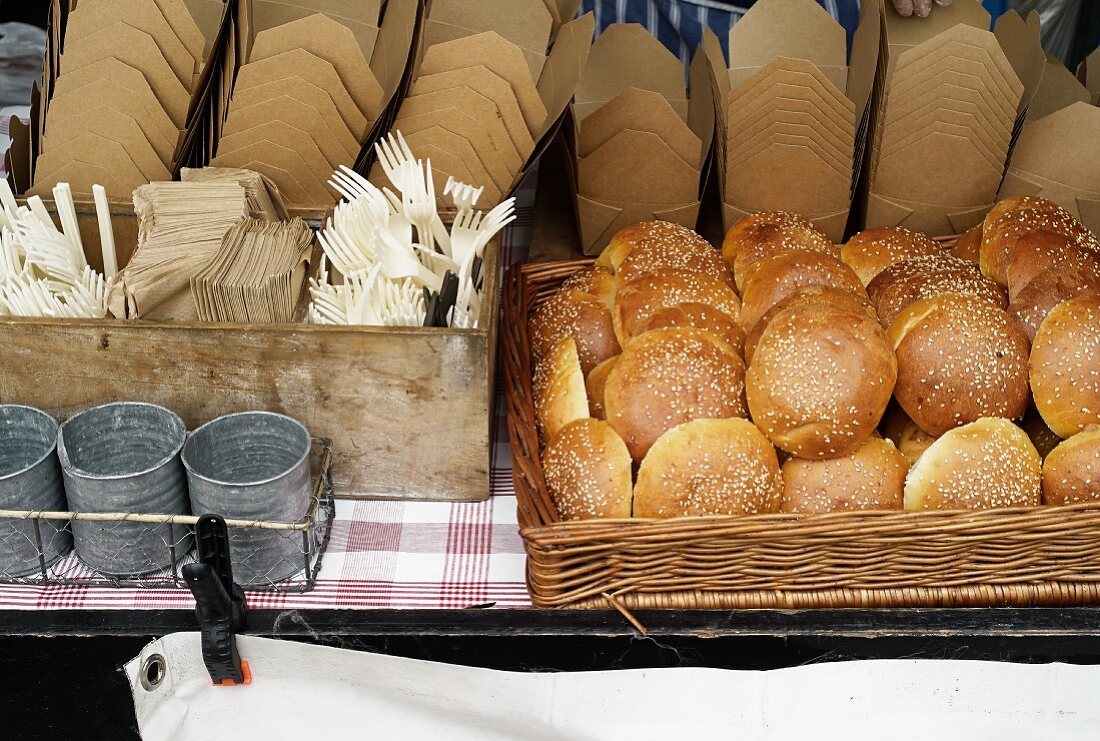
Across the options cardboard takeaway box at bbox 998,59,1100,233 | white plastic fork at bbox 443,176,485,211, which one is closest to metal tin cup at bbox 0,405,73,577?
white plastic fork at bbox 443,176,485,211

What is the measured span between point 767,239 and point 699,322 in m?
0.29

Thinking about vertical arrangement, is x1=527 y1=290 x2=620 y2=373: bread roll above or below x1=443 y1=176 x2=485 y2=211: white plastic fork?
below

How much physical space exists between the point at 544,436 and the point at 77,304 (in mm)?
689

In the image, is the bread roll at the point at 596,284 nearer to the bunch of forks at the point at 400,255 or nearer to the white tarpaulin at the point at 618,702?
the bunch of forks at the point at 400,255

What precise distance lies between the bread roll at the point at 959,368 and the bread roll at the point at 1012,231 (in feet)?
0.75

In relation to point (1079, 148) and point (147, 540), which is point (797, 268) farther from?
point (147, 540)

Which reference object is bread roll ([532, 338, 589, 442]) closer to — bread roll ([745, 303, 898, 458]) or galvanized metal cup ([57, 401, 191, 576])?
bread roll ([745, 303, 898, 458])

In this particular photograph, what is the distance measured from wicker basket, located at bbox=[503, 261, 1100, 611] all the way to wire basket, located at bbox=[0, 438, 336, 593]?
0.28 m

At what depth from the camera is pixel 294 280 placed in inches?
53.0

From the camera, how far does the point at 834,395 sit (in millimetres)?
1230

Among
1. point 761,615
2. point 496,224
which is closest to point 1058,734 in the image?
point 761,615

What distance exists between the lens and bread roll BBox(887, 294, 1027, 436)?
1307 millimetres

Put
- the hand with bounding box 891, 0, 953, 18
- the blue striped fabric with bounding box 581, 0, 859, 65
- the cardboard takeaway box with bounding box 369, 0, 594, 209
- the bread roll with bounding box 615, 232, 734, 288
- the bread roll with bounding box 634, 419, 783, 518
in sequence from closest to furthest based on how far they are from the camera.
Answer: the bread roll with bounding box 634, 419, 783, 518
the bread roll with bounding box 615, 232, 734, 288
the cardboard takeaway box with bounding box 369, 0, 594, 209
the hand with bounding box 891, 0, 953, 18
the blue striped fabric with bounding box 581, 0, 859, 65

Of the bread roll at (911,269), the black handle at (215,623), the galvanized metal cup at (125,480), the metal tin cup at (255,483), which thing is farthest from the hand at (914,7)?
the black handle at (215,623)
